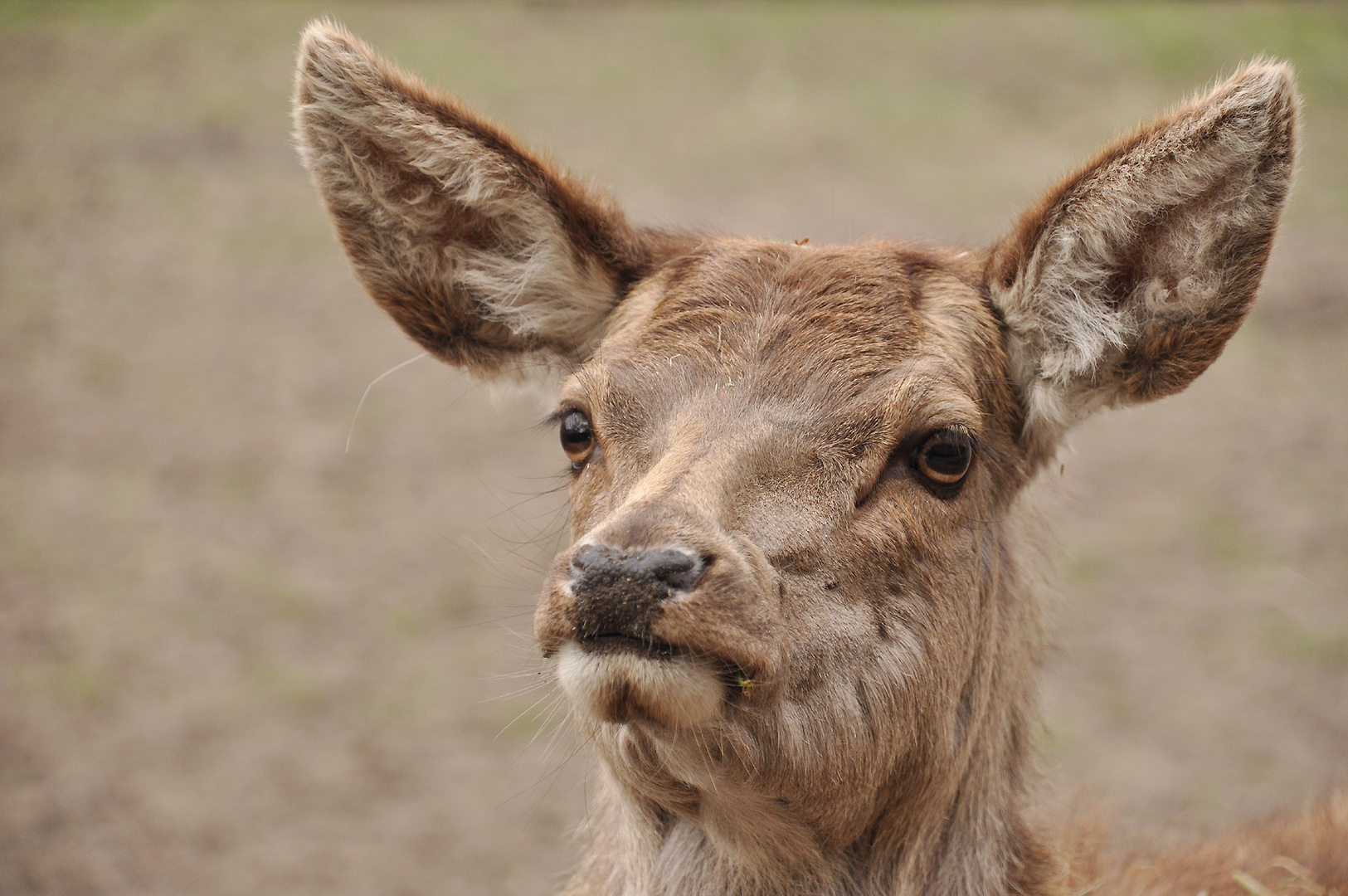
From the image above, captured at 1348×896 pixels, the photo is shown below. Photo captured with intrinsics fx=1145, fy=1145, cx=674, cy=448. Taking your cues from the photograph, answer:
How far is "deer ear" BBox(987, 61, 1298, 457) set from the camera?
3.12 m

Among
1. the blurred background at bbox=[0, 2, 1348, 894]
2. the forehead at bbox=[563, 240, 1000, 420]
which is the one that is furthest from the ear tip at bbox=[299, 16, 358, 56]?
the blurred background at bbox=[0, 2, 1348, 894]

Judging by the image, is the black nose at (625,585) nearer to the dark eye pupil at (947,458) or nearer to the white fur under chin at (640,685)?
the white fur under chin at (640,685)

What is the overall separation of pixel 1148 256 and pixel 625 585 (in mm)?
2050

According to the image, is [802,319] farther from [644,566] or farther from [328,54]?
[328,54]

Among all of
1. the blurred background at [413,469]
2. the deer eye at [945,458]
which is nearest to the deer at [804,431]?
the deer eye at [945,458]

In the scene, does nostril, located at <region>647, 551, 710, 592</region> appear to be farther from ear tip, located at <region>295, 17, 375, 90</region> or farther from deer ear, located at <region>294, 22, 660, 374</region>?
ear tip, located at <region>295, 17, 375, 90</region>

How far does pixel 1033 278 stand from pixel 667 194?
11.6m

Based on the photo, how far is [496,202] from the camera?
12.9ft

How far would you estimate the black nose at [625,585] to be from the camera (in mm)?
2568

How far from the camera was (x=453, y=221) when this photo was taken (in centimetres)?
405

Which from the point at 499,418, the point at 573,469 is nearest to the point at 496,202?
the point at 573,469

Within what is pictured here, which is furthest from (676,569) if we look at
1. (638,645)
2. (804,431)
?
(804,431)

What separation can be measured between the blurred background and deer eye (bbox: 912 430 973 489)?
0.88 metres

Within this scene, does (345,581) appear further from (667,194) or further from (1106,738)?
(667,194)
